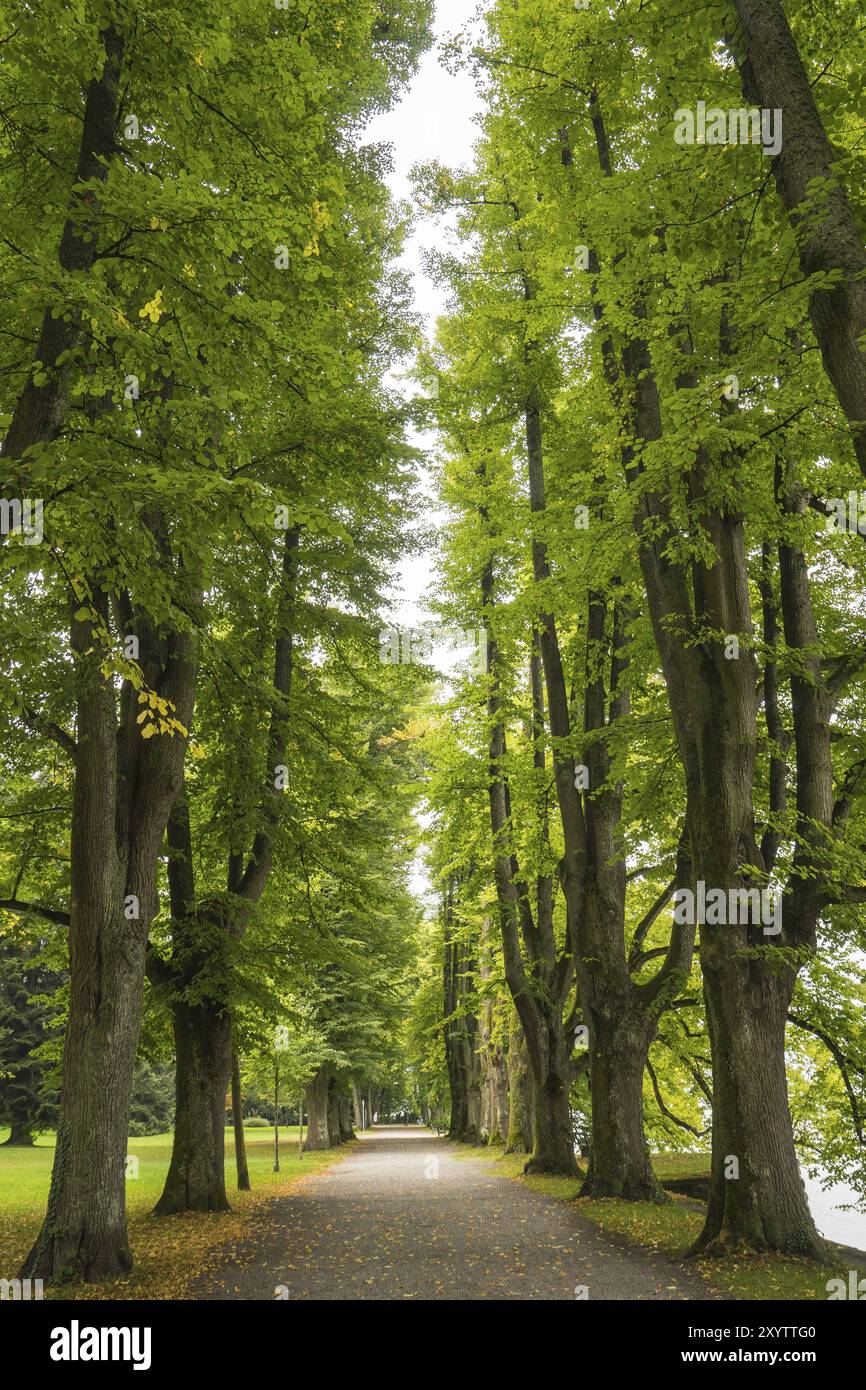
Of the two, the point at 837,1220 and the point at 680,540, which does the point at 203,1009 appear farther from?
the point at 837,1220

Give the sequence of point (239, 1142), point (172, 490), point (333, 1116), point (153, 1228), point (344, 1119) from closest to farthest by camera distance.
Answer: point (172, 490), point (153, 1228), point (239, 1142), point (333, 1116), point (344, 1119)

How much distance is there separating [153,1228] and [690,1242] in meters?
6.38

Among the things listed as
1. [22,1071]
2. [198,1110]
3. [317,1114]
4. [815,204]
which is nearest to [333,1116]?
[317,1114]

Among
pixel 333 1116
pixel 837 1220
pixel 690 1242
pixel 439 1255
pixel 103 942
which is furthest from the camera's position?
pixel 333 1116

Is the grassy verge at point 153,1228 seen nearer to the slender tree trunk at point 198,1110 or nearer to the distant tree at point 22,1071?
the slender tree trunk at point 198,1110

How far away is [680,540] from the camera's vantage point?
28.4 ft

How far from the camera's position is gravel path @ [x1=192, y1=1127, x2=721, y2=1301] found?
266 inches

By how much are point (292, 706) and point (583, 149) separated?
333 inches

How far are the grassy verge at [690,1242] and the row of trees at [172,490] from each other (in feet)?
16.2

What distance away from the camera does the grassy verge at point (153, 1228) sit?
6.92 meters

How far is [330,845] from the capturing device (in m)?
12.6

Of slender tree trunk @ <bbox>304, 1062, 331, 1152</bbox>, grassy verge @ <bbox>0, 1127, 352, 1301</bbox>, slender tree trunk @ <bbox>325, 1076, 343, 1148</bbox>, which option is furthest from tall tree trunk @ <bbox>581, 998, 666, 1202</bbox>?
slender tree trunk @ <bbox>325, 1076, 343, 1148</bbox>

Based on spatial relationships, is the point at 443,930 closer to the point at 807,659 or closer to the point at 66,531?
the point at 807,659

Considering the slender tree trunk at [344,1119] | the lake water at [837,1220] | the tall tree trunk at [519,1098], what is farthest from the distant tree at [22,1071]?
the lake water at [837,1220]
